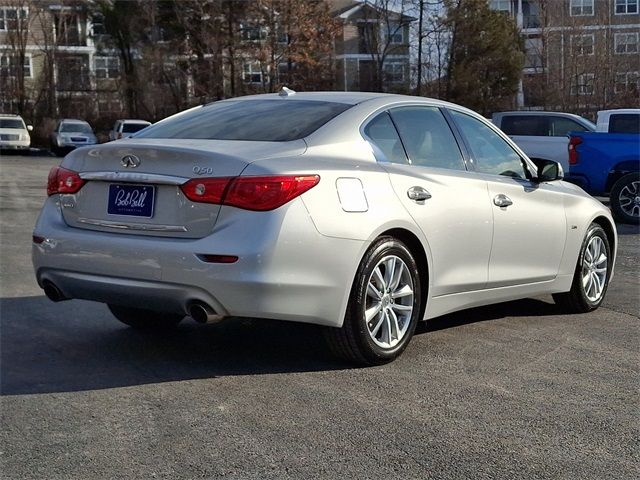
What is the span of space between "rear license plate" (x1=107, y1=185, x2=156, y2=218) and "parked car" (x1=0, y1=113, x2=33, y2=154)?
3700 centimetres

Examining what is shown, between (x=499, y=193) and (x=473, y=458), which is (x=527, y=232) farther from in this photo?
(x=473, y=458)

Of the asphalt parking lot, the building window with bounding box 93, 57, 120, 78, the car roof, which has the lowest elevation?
the asphalt parking lot

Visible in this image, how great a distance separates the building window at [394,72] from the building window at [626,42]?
10.3 m

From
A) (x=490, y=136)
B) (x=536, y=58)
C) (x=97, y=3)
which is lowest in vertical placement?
(x=490, y=136)

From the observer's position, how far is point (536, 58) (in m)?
48.5

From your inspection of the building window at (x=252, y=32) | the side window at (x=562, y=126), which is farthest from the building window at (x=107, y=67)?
the side window at (x=562, y=126)

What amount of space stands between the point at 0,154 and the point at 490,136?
37.1 meters

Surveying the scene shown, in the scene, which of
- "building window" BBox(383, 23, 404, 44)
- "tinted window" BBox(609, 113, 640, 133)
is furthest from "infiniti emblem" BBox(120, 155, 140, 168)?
"building window" BBox(383, 23, 404, 44)

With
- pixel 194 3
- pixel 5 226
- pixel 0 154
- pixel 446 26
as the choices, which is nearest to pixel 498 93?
pixel 446 26

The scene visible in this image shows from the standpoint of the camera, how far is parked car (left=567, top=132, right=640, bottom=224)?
46.4ft

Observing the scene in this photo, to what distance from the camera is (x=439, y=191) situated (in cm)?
581

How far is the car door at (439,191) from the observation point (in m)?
5.65

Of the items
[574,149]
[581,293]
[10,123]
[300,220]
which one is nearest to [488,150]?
[581,293]

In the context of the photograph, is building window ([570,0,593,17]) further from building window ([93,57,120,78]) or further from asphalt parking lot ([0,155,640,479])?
asphalt parking lot ([0,155,640,479])
